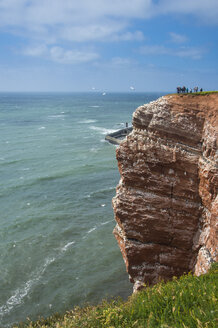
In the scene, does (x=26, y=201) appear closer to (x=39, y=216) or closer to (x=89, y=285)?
(x=39, y=216)

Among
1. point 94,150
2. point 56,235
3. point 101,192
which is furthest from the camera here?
point 94,150

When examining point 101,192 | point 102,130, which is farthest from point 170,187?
point 102,130

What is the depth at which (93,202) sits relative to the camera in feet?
125

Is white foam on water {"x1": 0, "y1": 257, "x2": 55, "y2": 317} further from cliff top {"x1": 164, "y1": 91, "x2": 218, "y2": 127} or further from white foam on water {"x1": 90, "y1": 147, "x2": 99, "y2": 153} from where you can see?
white foam on water {"x1": 90, "y1": 147, "x2": 99, "y2": 153}

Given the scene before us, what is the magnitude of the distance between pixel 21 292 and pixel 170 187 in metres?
15.0

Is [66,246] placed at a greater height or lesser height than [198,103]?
lesser

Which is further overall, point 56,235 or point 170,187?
point 56,235

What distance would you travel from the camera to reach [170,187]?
637 inches

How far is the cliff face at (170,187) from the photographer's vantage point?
49.9 feet

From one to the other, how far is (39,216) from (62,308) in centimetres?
1443

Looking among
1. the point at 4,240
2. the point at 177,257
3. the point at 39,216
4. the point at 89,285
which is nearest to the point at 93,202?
the point at 39,216

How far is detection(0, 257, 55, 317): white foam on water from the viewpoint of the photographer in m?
21.6

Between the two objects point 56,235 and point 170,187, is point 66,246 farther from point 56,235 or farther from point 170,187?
point 170,187

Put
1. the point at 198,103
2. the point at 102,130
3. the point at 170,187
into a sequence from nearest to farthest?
the point at 198,103 < the point at 170,187 < the point at 102,130
